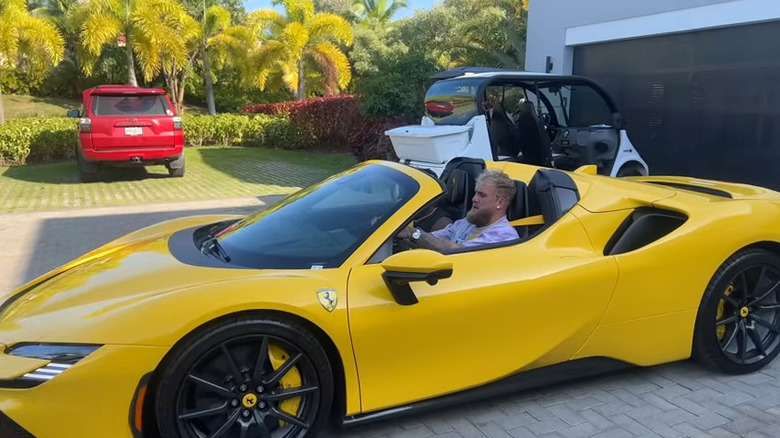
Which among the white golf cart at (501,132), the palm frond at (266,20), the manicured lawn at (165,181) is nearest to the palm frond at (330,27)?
the palm frond at (266,20)

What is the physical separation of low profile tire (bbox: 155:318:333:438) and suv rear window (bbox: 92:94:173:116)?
9.99 metres

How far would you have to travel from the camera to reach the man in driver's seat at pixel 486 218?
330cm

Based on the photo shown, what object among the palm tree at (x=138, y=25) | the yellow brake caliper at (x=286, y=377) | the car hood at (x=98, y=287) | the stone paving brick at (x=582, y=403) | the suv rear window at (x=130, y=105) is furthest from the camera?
the palm tree at (x=138, y=25)

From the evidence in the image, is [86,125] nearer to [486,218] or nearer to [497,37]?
[486,218]

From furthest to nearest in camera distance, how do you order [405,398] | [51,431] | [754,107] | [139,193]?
[139,193] < [754,107] < [405,398] < [51,431]

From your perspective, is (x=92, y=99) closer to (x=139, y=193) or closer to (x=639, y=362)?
(x=139, y=193)

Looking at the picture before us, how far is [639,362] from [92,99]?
10.8m

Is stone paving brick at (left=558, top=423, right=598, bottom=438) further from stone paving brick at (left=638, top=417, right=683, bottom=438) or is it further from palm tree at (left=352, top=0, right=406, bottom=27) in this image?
palm tree at (left=352, top=0, right=406, bottom=27)

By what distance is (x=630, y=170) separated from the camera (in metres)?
8.04

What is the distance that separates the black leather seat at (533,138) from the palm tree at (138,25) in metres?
15.8

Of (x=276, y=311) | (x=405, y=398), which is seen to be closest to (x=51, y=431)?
(x=276, y=311)

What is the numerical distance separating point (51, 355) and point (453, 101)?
19.3 ft

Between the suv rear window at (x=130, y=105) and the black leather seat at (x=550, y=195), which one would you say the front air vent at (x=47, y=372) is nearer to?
the black leather seat at (x=550, y=195)

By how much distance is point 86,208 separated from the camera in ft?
29.7
